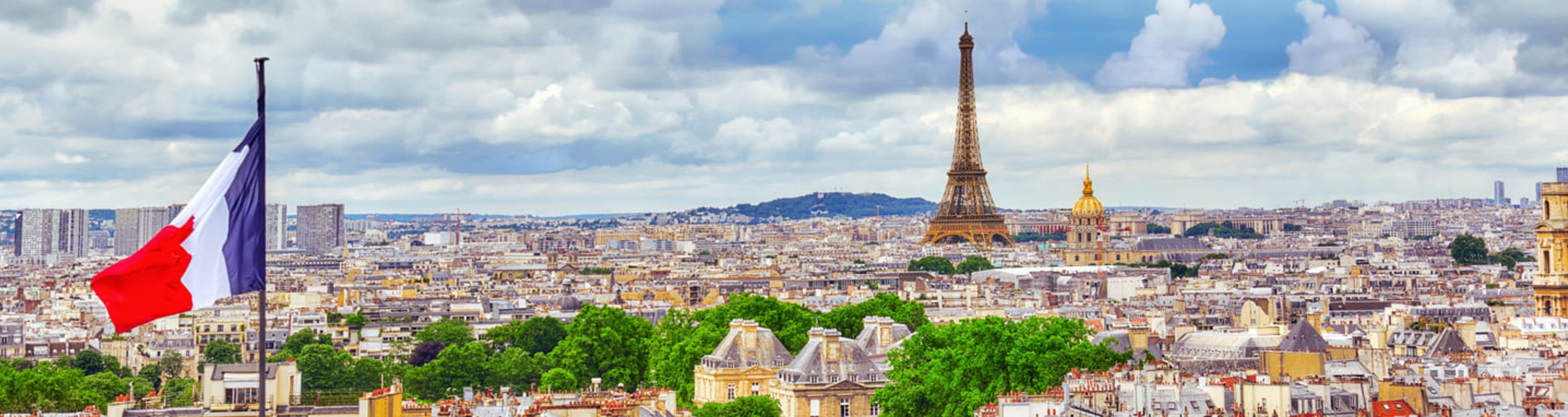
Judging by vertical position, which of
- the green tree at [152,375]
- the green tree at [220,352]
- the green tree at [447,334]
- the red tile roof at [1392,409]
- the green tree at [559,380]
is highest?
the red tile roof at [1392,409]

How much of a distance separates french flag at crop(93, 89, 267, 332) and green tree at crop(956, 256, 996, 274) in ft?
421

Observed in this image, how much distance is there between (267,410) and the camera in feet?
86.9

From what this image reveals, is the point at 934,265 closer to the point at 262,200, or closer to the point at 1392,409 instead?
the point at 1392,409

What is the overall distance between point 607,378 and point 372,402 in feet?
91.7

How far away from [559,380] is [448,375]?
13.1 feet

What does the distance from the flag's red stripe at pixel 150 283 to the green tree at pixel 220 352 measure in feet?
153

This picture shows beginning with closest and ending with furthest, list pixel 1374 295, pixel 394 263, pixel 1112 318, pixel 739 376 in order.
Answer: pixel 739 376 < pixel 1112 318 < pixel 1374 295 < pixel 394 263

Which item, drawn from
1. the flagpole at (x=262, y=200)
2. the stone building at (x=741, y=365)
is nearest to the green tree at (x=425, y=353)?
the stone building at (x=741, y=365)

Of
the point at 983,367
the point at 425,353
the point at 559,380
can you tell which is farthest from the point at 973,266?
the point at 983,367

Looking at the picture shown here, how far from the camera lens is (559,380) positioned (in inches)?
2055

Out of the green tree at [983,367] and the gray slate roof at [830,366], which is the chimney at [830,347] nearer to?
the gray slate roof at [830,366]

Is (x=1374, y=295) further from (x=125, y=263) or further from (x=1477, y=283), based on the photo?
(x=125, y=263)

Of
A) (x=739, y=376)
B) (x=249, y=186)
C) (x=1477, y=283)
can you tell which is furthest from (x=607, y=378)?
(x=1477, y=283)

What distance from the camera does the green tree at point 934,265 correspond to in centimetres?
14725
